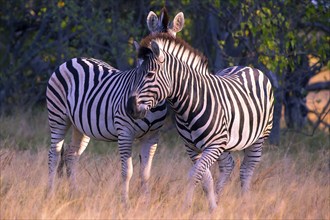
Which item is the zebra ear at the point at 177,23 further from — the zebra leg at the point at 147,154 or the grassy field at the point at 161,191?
the grassy field at the point at 161,191

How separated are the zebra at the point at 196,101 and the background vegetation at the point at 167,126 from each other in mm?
521

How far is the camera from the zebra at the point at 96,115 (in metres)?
7.43

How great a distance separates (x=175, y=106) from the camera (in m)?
6.96

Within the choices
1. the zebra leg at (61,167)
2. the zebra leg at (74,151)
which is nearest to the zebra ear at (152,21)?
the zebra leg at (74,151)

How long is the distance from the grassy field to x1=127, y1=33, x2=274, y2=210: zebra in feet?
1.30

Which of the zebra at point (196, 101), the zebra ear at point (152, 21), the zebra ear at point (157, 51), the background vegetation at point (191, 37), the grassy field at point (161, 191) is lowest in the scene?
the grassy field at point (161, 191)

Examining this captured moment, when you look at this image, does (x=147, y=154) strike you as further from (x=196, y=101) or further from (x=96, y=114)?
(x=196, y=101)

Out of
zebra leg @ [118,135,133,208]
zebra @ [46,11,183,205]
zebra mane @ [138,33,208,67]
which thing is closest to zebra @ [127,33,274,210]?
zebra mane @ [138,33,208,67]

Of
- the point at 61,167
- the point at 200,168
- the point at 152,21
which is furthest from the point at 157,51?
the point at 61,167

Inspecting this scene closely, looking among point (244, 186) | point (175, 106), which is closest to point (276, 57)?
point (244, 186)

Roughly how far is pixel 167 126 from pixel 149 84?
21.9 ft

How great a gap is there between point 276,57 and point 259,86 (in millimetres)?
1808

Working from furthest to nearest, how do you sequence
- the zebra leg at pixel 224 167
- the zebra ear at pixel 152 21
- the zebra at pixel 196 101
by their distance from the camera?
the zebra leg at pixel 224 167 < the zebra ear at pixel 152 21 < the zebra at pixel 196 101

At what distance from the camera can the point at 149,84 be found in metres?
6.59
